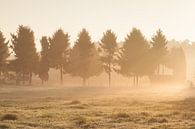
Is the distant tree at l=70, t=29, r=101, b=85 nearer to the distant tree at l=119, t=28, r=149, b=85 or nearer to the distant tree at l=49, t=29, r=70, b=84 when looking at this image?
the distant tree at l=49, t=29, r=70, b=84

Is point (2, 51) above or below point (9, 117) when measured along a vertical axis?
above

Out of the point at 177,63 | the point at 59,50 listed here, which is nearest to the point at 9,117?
the point at 59,50

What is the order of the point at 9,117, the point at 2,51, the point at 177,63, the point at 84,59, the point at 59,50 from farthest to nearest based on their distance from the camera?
1. the point at 177,63
2. the point at 59,50
3. the point at 84,59
4. the point at 2,51
5. the point at 9,117

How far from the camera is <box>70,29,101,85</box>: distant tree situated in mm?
98062

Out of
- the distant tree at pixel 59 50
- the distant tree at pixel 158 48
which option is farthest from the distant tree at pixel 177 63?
the distant tree at pixel 59 50

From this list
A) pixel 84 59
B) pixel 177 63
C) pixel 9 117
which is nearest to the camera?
pixel 9 117

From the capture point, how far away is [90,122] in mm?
29156

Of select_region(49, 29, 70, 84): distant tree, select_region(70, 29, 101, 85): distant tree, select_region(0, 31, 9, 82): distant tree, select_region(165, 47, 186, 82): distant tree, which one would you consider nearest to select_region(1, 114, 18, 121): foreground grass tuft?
select_region(0, 31, 9, 82): distant tree

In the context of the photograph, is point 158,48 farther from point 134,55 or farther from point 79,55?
point 79,55

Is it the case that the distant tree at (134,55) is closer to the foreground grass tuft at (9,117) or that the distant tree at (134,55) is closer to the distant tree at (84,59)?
the distant tree at (84,59)

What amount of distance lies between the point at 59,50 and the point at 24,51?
8229 millimetres

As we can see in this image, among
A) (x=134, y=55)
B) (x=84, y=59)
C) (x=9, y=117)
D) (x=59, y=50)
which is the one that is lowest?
(x=9, y=117)

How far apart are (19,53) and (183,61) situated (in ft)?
179

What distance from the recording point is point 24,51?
94500mm
